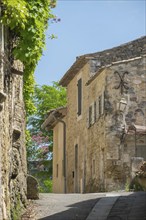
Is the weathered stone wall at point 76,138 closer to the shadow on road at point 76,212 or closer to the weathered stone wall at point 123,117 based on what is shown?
the weathered stone wall at point 123,117

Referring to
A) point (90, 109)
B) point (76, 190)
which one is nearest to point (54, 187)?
point (76, 190)

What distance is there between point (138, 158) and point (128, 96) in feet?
9.40

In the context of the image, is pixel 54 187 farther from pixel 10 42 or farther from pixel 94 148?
pixel 10 42

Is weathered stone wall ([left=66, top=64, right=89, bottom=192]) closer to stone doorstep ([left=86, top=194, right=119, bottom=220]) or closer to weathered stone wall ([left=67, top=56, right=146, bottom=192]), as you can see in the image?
weathered stone wall ([left=67, top=56, right=146, bottom=192])

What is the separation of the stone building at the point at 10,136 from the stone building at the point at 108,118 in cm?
772

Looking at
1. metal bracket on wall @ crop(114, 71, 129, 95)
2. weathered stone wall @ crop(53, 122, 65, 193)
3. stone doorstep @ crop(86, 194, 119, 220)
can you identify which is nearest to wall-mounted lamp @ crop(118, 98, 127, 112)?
metal bracket on wall @ crop(114, 71, 129, 95)

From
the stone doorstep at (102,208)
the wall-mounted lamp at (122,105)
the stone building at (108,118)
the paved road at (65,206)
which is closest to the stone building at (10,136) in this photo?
the paved road at (65,206)

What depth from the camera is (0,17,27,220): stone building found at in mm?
11719

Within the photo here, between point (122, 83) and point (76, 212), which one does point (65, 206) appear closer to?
point (76, 212)

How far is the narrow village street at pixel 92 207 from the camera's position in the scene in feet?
45.5

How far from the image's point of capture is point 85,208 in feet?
49.1

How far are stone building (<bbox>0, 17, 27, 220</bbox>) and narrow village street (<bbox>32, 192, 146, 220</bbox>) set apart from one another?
27.9 inches

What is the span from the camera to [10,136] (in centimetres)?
1300

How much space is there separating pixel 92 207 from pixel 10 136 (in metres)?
3.16
